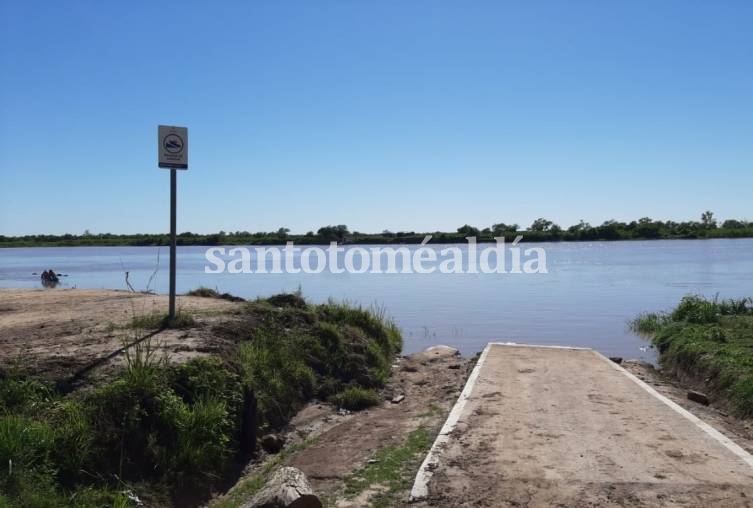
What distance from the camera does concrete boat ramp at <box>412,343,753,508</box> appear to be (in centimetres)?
530

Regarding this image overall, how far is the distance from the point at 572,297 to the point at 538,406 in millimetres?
20923

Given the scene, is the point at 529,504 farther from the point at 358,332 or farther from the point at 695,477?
the point at 358,332

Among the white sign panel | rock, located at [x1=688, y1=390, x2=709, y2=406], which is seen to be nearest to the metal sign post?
the white sign panel

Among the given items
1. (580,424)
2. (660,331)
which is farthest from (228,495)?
(660,331)

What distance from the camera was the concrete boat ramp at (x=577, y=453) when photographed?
209 inches

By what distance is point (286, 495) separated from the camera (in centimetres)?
497

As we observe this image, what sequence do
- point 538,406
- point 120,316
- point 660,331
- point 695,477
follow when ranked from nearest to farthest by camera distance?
point 695,477
point 538,406
point 120,316
point 660,331

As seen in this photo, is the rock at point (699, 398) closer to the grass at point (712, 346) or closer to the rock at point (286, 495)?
the grass at point (712, 346)

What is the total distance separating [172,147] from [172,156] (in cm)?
12

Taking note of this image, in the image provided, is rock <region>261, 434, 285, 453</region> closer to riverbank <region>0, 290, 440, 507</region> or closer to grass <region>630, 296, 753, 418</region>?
riverbank <region>0, 290, 440, 507</region>

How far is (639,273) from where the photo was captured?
40.2 metres

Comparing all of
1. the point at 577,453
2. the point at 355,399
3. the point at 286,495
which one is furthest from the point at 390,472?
the point at 355,399

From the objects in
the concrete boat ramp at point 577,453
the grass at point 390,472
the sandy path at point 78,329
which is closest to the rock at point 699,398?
the concrete boat ramp at point 577,453

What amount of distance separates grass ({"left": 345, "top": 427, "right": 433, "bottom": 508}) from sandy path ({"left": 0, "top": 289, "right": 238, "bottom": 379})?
8.24ft
